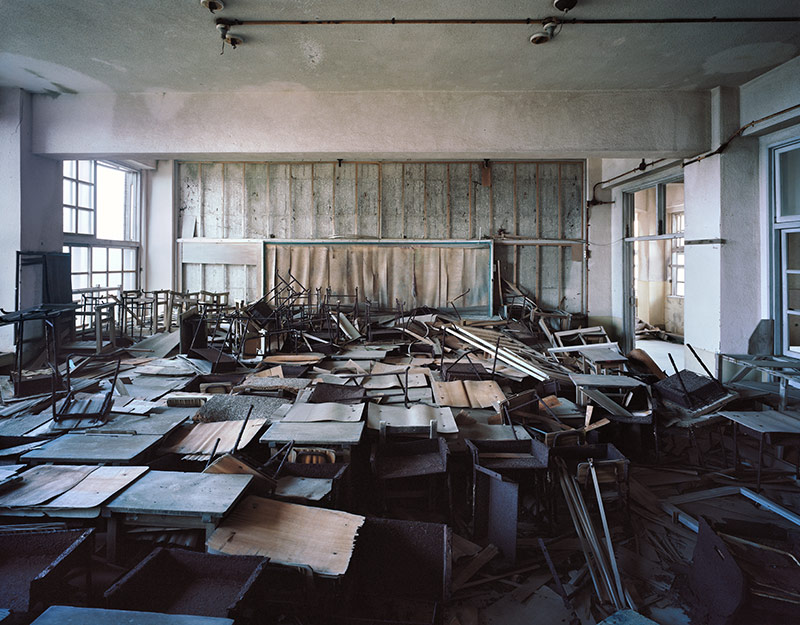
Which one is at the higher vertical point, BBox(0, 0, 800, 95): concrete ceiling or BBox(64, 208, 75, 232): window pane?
BBox(0, 0, 800, 95): concrete ceiling

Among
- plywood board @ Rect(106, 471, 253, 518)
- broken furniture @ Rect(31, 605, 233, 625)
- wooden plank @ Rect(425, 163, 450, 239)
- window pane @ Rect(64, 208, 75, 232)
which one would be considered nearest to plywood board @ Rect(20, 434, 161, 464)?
plywood board @ Rect(106, 471, 253, 518)

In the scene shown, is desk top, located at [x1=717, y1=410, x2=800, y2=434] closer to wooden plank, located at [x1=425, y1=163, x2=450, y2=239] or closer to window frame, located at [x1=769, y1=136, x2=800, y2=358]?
window frame, located at [x1=769, y1=136, x2=800, y2=358]

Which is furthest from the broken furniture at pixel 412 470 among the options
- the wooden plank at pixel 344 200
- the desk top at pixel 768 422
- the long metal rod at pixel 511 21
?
the wooden plank at pixel 344 200

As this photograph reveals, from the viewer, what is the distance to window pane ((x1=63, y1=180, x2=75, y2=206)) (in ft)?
26.8

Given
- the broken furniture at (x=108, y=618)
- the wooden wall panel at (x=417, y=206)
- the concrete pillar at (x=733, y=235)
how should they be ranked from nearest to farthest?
the broken furniture at (x=108, y=618) < the concrete pillar at (x=733, y=235) < the wooden wall panel at (x=417, y=206)

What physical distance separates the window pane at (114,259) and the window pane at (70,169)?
1.62 m

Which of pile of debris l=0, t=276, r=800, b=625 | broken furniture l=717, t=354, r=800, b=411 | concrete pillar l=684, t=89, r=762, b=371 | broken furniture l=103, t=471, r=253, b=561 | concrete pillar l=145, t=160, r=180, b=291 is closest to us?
pile of debris l=0, t=276, r=800, b=625

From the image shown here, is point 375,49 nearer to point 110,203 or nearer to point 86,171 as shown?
point 86,171

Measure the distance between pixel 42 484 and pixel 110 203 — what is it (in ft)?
26.6

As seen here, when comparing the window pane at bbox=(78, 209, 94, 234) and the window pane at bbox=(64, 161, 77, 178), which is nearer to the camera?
the window pane at bbox=(64, 161, 77, 178)

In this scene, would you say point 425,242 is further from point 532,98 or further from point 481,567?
point 481,567

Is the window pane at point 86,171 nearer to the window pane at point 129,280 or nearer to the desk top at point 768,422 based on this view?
the window pane at point 129,280

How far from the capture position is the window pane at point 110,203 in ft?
29.8

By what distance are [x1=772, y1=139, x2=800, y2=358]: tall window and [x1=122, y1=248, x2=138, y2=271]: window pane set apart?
1107 centimetres
